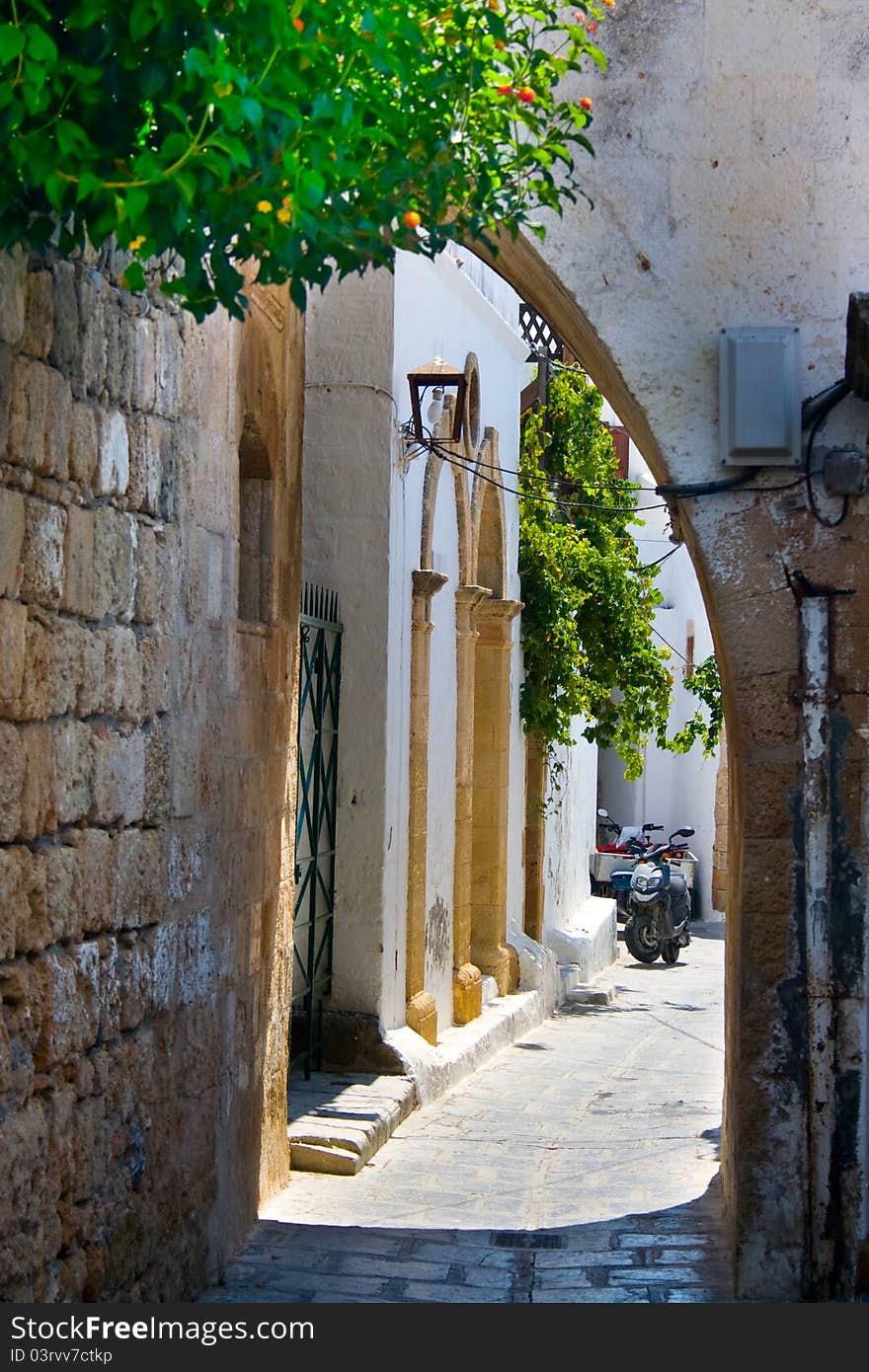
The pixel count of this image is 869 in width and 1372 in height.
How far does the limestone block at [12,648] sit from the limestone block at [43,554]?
0.18 ft

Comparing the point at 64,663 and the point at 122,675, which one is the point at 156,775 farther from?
the point at 64,663

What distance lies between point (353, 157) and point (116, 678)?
1586mm

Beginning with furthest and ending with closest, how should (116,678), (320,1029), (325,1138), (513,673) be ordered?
1. (513,673)
2. (320,1029)
3. (325,1138)
4. (116,678)

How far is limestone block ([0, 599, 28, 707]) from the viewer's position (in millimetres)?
3541

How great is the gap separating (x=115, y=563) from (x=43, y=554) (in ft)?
1.76

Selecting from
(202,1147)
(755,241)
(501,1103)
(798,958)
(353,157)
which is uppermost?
(755,241)

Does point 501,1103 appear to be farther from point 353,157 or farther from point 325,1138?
point 353,157

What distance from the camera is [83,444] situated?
401cm

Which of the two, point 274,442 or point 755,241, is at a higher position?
point 755,241

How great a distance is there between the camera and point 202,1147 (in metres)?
5.28

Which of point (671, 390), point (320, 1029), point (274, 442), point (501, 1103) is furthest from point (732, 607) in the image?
point (501, 1103)

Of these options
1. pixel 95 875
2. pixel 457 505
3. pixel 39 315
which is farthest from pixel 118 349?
pixel 457 505

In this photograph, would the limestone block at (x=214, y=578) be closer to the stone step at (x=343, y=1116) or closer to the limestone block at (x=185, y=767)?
the limestone block at (x=185, y=767)

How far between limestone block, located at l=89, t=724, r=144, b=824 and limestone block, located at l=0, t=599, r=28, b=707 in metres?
0.56
